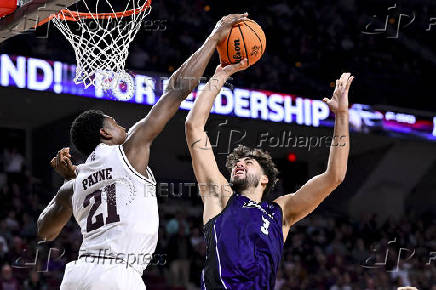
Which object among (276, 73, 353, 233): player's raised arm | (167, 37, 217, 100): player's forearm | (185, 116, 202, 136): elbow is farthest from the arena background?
(167, 37, 217, 100): player's forearm

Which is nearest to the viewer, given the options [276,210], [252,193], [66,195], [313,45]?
[66,195]

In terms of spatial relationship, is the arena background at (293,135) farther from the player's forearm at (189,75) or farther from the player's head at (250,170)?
the player's forearm at (189,75)

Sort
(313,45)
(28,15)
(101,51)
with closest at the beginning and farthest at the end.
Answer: (28,15), (101,51), (313,45)

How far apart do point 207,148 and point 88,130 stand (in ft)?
2.53

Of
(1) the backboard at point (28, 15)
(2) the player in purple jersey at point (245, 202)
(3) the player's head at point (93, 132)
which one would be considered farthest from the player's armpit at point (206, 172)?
(1) the backboard at point (28, 15)

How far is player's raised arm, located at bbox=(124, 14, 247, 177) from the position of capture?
317cm

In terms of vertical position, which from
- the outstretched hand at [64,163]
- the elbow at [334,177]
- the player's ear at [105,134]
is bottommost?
the elbow at [334,177]

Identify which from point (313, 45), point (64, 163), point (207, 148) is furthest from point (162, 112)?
point (313, 45)

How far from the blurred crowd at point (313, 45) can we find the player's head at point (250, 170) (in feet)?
25.7

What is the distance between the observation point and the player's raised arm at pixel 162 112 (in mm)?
3174

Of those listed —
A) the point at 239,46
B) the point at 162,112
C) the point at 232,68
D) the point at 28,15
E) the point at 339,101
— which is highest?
the point at 28,15

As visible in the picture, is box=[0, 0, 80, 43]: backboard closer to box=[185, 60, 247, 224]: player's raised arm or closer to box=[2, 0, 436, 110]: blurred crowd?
box=[185, 60, 247, 224]: player's raised arm

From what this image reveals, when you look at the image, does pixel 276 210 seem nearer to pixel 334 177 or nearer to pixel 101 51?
pixel 334 177

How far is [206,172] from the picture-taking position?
12.4 ft
